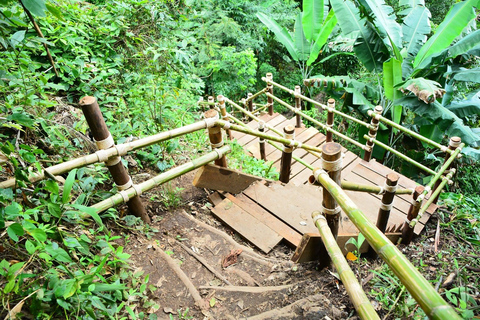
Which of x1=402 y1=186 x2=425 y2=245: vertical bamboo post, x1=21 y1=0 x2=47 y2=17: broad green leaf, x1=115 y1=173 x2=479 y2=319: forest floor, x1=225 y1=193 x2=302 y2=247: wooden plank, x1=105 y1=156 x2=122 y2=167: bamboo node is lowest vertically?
x1=402 y1=186 x2=425 y2=245: vertical bamboo post

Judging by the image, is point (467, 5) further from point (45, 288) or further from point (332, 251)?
point (45, 288)

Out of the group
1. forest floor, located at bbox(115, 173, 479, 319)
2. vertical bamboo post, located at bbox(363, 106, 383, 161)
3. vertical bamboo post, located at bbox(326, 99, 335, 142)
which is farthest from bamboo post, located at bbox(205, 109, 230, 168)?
vertical bamboo post, located at bbox(326, 99, 335, 142)

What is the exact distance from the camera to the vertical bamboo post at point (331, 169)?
173 centimetres

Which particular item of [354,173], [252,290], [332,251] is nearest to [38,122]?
[252,290]

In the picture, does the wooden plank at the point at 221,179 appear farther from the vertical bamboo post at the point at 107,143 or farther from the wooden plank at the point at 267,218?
the vertical bamboo post at the point at 107,143

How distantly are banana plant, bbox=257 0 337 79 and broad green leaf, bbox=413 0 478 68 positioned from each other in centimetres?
220

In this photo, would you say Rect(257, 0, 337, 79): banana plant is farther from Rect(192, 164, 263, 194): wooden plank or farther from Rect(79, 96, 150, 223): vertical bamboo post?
Rect(79, 96, 150, 223): vertical bamboo post

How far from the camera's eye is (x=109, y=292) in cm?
163

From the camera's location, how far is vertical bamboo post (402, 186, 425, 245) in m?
3.09

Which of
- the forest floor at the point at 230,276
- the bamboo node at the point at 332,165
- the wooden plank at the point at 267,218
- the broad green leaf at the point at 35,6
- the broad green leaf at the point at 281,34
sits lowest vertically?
the wooden plank at the point at 267,218

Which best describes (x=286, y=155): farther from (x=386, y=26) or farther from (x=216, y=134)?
(x=386, y=26)

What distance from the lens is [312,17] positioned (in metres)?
6.47

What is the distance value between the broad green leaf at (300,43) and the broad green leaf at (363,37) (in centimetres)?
150

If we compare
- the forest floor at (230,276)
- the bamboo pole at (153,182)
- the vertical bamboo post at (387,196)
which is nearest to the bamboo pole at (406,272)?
the forest floor at (230,276)
